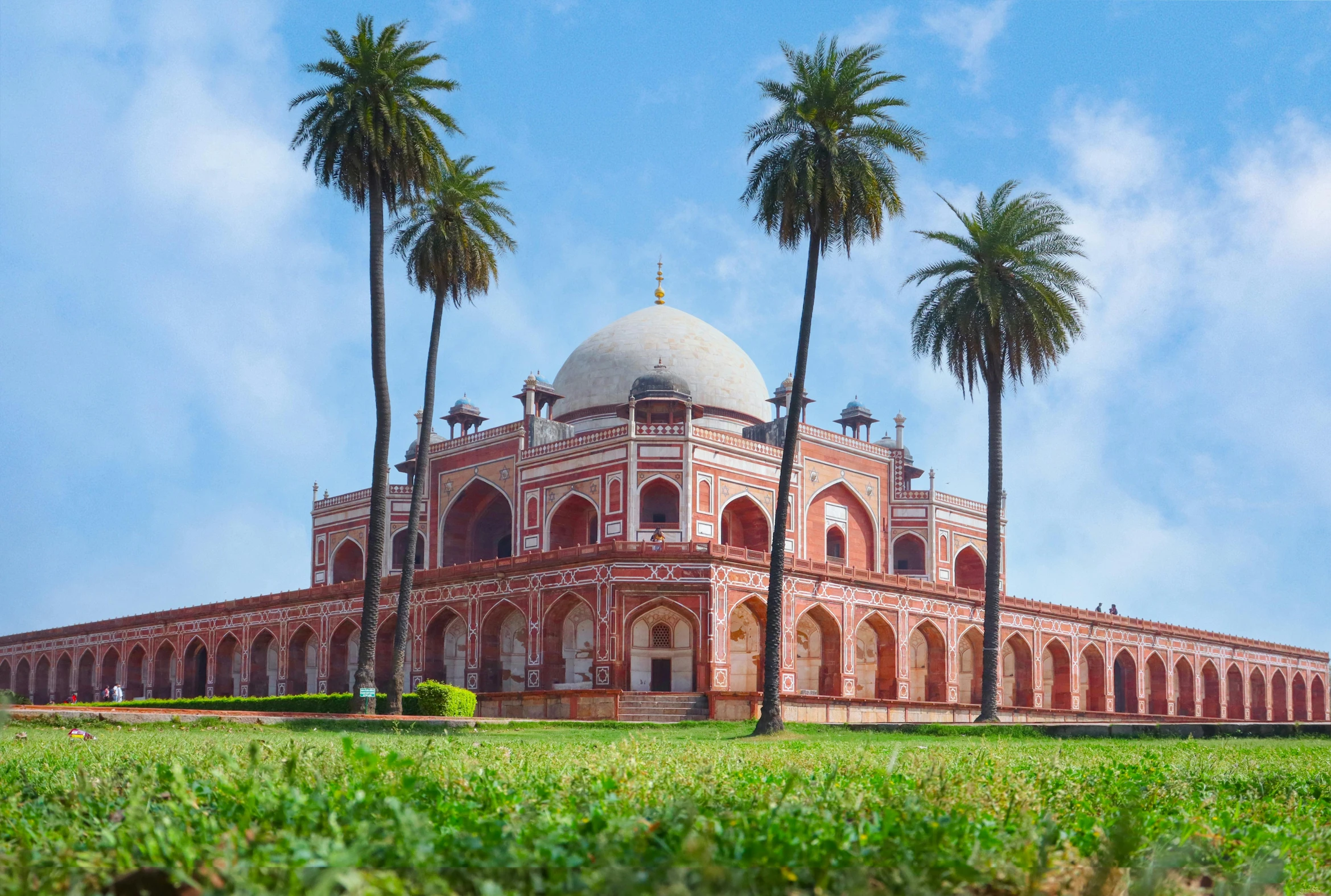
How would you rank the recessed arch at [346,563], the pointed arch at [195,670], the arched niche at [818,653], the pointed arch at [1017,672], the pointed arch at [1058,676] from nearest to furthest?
the arched niche at [818,653] < the pointed arch at [1017,672] < the pointed arch at [1058,676] < the pointed arch at [195,670] < the recessed arch at [346,563]

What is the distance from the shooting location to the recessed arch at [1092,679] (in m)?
42.6

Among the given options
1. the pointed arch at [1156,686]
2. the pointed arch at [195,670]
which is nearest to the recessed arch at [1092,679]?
the pointed arch at [1156,686]

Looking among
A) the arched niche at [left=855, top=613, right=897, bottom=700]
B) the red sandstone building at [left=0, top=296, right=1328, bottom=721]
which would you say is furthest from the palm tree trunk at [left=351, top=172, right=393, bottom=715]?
the arched niche at [left=855, top=613, right=897, bottom=700]

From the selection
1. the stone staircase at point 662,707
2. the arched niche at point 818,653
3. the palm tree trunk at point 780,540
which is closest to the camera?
the palm tree trunk at point 780,540

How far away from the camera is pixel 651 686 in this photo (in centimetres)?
3278

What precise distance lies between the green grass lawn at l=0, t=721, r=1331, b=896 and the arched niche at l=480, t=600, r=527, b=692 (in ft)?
90.5

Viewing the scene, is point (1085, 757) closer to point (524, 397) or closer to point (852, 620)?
point (852, 620)

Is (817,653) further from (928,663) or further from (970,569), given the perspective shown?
(970,569)

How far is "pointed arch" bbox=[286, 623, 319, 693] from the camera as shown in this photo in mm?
39719

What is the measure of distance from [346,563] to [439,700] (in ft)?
73.9

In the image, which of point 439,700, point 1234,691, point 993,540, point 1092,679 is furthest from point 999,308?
point 1234,691

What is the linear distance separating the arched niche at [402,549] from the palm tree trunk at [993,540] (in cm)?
2306

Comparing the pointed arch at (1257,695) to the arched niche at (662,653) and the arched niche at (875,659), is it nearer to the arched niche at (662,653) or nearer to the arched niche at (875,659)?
the arched niche at (875,659)

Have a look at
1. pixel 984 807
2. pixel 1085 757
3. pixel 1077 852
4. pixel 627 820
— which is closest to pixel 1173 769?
pixel 1085 757
